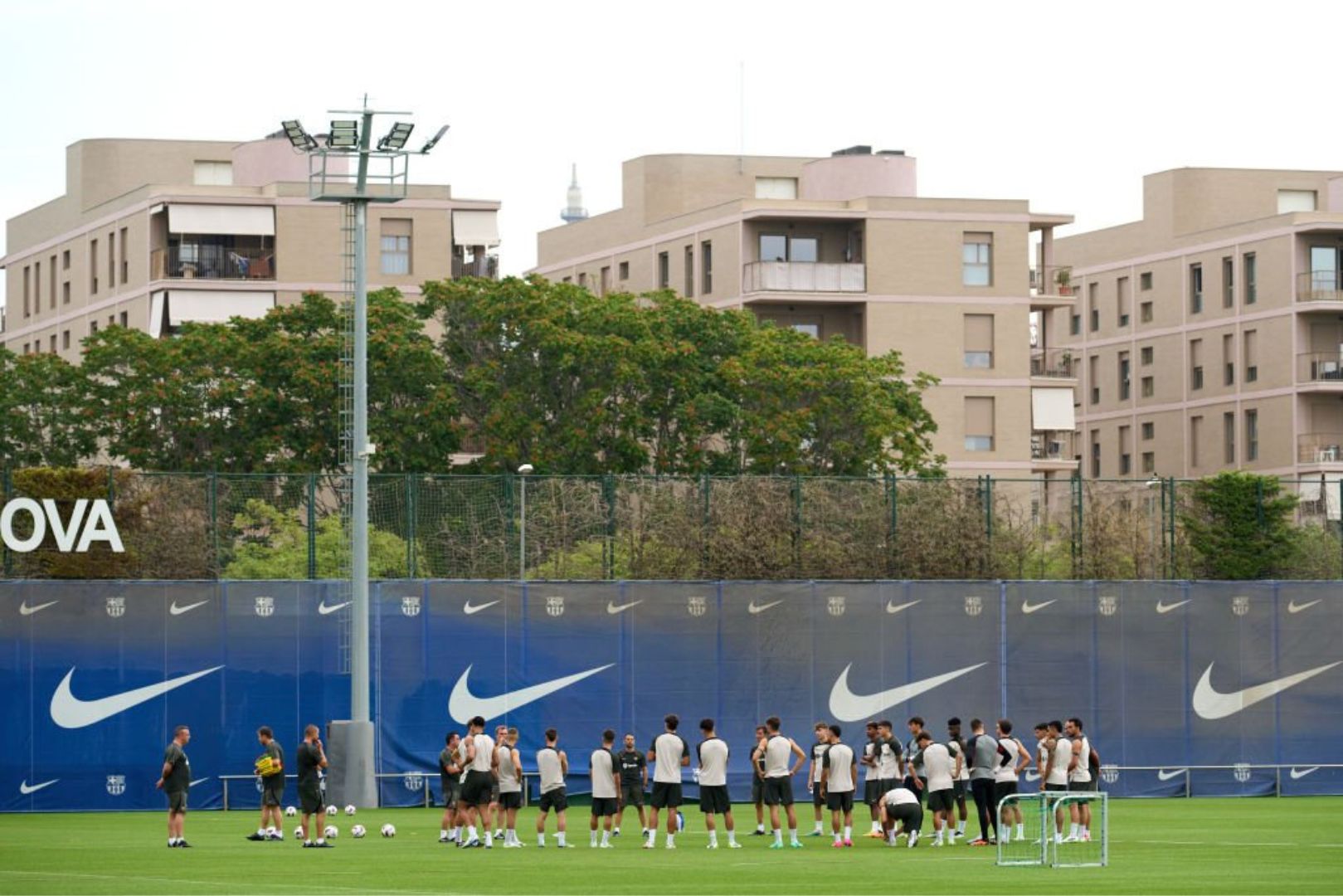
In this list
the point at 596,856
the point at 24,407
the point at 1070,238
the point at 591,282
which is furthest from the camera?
the point at 1070,238

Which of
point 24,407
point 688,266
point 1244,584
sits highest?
point 688,266

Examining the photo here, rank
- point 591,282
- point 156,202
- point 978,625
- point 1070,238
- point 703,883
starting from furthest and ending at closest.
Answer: point 1070,238, point 591,282, point 156,202, point 978,625, point 703,883

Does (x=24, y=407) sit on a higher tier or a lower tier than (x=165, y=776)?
higher

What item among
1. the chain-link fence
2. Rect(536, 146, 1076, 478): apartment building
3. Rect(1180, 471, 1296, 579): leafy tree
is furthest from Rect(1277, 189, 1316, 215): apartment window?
Rect(1180, 471, 1296, 579): leafy tree

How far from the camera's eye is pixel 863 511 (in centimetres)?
4812

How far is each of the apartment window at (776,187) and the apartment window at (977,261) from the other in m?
10.0

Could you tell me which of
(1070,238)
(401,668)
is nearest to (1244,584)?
(401,668)

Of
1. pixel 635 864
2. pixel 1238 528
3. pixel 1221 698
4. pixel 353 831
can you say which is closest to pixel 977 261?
pixel 1238 528

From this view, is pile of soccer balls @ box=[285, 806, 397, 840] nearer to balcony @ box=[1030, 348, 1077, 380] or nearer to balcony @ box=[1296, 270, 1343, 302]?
balcony @ box=[1030, 348, 1077, 380]

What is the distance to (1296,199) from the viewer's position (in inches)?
3954

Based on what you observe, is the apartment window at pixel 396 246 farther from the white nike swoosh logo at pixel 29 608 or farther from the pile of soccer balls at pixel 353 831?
the pile of soccer balls at pixel 353 831

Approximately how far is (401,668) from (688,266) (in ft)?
156

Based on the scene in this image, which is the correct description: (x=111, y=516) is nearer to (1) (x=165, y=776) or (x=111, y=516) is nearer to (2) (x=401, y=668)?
(2) (x=401, y=668)

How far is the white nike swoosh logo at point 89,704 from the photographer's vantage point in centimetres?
4338
